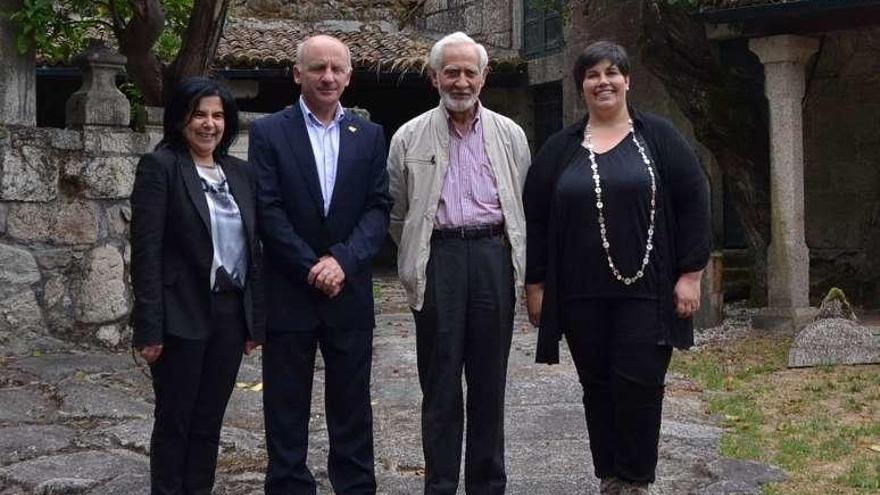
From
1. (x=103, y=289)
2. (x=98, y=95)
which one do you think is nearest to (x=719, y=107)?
(x=98, y=95)

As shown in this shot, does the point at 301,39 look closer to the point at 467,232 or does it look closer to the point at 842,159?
the point at 842,159

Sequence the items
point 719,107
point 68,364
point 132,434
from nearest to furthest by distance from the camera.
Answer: point 132,434 < point 68,364 < point 719,107

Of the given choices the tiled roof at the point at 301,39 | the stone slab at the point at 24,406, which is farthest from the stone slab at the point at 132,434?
the tiled roof at the point at 301,39

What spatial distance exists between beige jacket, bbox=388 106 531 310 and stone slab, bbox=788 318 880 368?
14.2 ft

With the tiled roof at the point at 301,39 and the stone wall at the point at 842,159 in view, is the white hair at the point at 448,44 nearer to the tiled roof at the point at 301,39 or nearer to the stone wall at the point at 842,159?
the stone wall at the point at 842,159

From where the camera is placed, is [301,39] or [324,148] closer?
[324,148]

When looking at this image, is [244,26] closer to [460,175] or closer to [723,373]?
[723,373]

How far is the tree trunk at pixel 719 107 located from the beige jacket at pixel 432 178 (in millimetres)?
6335

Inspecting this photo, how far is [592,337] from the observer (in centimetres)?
404

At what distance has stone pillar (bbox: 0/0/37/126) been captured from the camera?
7.30 meters

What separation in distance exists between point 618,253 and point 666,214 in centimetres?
23

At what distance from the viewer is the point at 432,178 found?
4.11 meters

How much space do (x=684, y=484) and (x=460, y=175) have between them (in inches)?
65.7

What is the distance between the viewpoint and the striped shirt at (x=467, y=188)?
408cm
